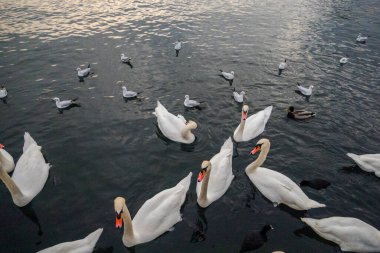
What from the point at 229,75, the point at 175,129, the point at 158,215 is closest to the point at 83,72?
the point at 175,129

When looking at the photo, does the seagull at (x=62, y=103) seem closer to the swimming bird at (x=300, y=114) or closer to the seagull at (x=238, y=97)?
the seagull at (x=238, y=97)

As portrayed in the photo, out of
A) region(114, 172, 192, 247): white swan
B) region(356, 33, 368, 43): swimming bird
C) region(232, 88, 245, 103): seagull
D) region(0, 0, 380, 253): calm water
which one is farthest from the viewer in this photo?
region(356, 33, 368, 43): swimming bird

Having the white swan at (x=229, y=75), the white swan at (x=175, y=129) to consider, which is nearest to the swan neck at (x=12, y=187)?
the white swan at (x=175, y=129)

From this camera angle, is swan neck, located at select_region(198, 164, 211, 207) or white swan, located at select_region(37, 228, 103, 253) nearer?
white swan, located at select_region(37, 228, 103, 253)

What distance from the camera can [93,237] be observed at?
850cm

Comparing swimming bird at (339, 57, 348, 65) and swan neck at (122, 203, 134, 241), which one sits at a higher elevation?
swimming bird at (339, 57, 348, 65)

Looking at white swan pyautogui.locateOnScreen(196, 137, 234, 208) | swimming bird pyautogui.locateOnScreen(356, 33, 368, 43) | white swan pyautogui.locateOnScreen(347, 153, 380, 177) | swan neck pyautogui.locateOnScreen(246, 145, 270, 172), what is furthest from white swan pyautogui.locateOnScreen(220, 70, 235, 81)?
swimming bird pyautogui.locateOnScreen(356, 33, 368, 43)

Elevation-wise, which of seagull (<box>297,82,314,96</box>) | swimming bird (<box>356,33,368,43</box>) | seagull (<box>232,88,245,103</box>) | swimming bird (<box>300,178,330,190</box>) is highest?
swimming bird (<box>356,33,368,43</box>)

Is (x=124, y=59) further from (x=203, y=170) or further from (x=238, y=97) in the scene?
(x=203, y=170)

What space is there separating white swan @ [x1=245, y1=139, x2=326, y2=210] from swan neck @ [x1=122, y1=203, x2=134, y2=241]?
15.5 feet

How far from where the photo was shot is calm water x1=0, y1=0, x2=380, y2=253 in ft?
31.8

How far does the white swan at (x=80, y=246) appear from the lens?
804 cm

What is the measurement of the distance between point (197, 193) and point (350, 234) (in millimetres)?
4734

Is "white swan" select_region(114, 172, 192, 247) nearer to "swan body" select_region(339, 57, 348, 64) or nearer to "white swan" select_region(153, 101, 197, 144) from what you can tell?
"white swan" select_region(153, 101, 197, 144)
